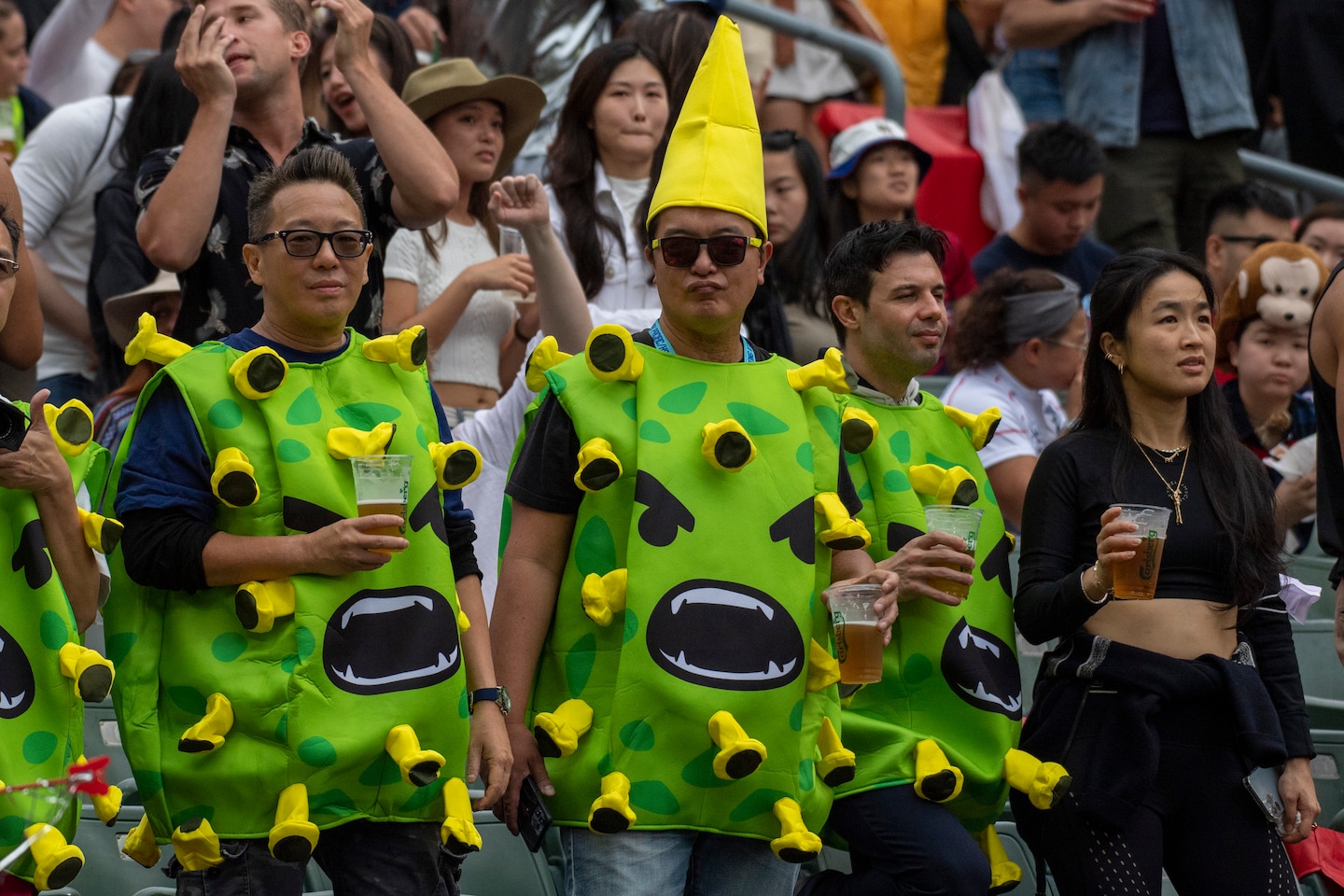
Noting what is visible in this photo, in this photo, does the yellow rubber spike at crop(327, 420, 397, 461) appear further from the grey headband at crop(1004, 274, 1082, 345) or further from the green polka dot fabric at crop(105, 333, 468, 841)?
the grey headband at crop(1004, 274, 1082, 345)

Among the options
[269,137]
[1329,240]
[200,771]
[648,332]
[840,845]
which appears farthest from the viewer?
[1329,240]

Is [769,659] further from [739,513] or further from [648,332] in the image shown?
[648,332]

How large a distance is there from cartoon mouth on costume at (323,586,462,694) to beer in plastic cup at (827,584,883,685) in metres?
0.83

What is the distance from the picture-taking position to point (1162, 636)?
421 centimetres

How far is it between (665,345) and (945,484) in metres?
0.85

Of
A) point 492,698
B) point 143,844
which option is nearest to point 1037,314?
point 492,698

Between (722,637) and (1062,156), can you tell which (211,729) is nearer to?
(722,637)

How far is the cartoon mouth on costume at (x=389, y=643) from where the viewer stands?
Result: 3.41m

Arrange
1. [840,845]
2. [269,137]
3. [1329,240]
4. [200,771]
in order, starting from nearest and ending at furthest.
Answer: [200,771] < [840,845] < [269,137] < [1329,240]

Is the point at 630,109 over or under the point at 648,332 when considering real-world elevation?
over

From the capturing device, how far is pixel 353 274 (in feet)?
11.9

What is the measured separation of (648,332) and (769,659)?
0.82 meters

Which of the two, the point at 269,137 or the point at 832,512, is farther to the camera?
the point at 269,137

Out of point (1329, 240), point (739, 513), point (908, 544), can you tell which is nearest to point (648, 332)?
point (739, 513)
